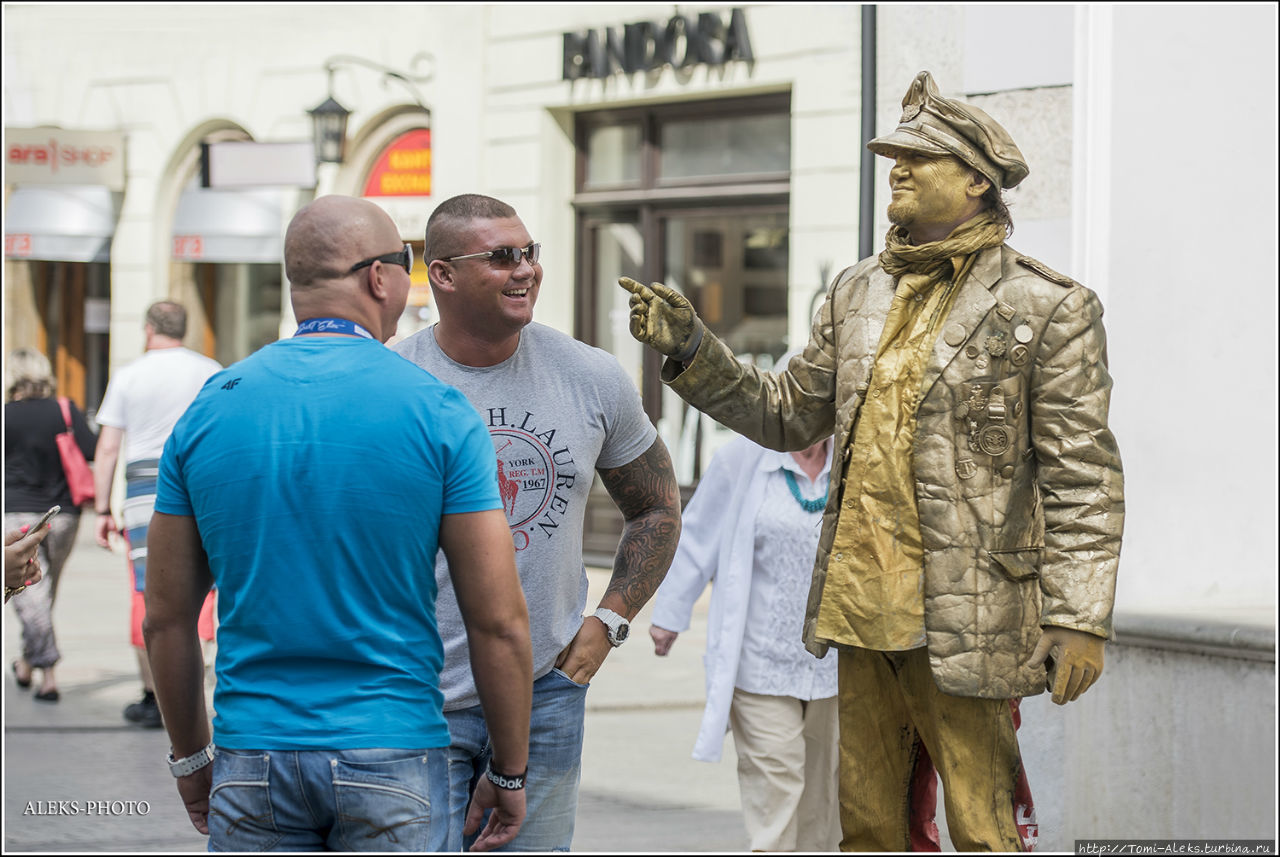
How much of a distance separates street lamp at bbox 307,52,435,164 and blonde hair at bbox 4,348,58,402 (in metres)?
6.47

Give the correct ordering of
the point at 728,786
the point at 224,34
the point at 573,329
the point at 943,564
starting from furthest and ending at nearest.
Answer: the point at 224,34, the point at 573,329, the point at 728,786, the point at 943,564

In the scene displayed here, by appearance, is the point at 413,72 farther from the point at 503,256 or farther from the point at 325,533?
the point at 325,533

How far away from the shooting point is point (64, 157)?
664 inches

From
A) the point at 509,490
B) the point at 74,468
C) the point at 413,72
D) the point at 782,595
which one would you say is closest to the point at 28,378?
the point at 74,468

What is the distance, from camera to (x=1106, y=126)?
5266 mm

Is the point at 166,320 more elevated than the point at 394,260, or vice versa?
the point at 166,320

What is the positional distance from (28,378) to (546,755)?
6.39m

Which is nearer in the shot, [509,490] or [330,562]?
[330,562]

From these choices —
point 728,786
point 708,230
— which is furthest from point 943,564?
point 708,230

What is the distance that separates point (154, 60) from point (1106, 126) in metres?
13.7

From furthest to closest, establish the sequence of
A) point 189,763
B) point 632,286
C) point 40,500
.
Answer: point 40,500, point 632,286, point 189,763

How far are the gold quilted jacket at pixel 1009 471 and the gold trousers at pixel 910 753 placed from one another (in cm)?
13

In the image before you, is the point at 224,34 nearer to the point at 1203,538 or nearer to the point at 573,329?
→ the point at 573,329

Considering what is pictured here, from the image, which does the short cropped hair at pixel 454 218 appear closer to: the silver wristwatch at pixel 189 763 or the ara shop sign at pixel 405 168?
the silver wristwatch at pixel 189 763
